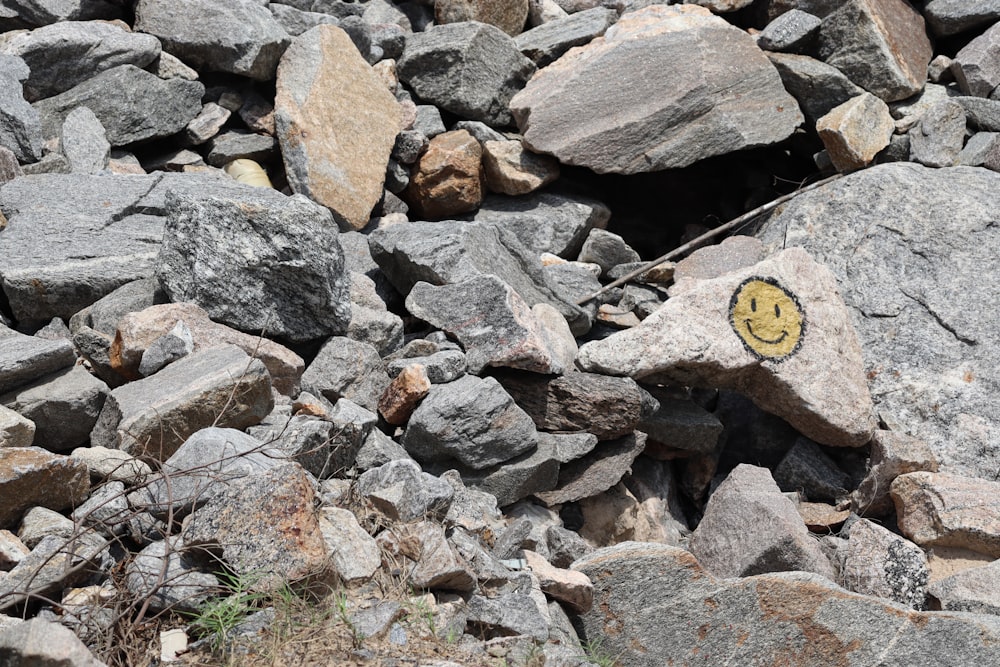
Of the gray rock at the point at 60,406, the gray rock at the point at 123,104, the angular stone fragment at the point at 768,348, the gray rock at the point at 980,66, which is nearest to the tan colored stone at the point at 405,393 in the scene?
the angular stone fragment at the point at 768,348

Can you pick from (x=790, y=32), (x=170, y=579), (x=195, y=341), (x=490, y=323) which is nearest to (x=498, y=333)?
(x=490, y=323)

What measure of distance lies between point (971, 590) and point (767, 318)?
1.42 m

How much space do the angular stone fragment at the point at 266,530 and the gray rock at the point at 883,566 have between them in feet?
7.68

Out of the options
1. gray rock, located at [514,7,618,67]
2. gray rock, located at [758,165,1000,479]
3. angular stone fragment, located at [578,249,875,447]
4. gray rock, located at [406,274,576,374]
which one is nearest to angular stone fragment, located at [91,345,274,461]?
gray rock, located at [406,274,576,374]

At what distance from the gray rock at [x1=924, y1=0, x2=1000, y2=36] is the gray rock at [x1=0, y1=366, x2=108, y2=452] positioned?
5.48m

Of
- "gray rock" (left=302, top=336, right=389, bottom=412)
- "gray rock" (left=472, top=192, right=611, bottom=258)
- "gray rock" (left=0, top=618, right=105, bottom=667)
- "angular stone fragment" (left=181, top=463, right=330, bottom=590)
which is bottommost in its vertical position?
"gray rock" (left=472, top=192, right=611, bottom=258)

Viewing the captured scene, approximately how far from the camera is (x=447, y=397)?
4.04 meters

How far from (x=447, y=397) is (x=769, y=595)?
4.57 feet

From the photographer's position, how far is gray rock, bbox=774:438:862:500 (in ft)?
15.9

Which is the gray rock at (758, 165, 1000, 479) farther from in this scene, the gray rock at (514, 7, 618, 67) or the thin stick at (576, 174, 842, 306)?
the gray rock at (514, 7, 618, 67)

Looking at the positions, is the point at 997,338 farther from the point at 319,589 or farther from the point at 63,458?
the point at 63,458

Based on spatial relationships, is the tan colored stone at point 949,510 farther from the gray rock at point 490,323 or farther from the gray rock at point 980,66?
the gray rock at point 980,66

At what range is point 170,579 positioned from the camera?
2619mm

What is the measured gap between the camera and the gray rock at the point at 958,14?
20.9 ft
